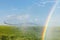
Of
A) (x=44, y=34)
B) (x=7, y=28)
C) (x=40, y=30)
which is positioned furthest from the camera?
(x=7, y=28)

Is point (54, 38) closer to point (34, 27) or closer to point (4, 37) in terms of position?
point (34, 27)

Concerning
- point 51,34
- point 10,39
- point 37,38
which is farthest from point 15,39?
point 51,34

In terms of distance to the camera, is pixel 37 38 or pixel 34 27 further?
pixel 34 27

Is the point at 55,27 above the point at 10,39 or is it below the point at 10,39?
above

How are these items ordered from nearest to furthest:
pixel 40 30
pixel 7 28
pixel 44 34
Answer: pixel 44 34, pixel 40 30, pixel 7 28

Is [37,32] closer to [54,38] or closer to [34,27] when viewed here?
[34,27]

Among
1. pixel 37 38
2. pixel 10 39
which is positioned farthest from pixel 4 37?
pixel 37 38
